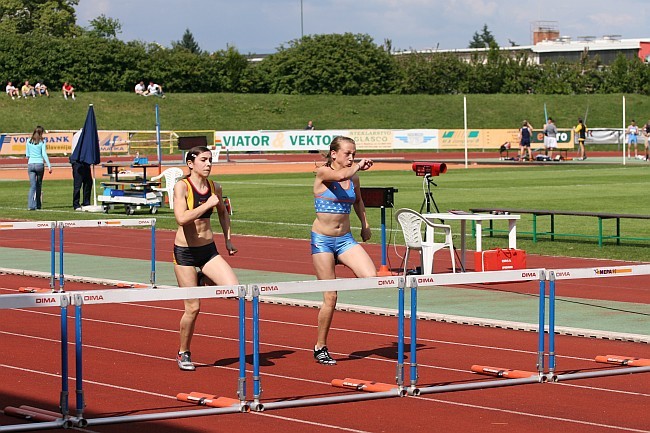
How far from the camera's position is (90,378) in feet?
33.7

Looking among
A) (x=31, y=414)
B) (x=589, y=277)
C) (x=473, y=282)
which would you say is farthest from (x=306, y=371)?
(x=31, y=414)

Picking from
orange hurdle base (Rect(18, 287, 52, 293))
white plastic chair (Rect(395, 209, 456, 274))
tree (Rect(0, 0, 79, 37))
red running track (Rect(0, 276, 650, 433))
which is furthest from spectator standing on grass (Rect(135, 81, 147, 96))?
red running track (Rect(0, 276, 650, 433))

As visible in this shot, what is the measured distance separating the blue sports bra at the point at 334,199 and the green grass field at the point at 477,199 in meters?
7.97

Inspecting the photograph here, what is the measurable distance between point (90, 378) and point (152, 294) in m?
1.95

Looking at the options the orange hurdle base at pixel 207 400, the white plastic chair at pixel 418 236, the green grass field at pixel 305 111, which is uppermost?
the green grass field at pixel 305 111

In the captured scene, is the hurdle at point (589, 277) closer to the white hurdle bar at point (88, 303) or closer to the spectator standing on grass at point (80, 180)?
the white hurdle bar at point (88, 303)

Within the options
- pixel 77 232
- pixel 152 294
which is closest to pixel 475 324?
pixel 152 294

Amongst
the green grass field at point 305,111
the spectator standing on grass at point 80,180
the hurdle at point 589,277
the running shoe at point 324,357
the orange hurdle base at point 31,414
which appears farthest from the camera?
the green grass field at point 305,111

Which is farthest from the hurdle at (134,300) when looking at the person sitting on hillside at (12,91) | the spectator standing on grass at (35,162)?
the person sitting on hillside at (12,91)

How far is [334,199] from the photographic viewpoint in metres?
11.0

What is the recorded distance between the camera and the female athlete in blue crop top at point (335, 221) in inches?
428

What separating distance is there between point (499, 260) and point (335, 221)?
21.2 feet

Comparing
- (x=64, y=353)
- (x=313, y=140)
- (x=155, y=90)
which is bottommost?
(x=64, y=353)

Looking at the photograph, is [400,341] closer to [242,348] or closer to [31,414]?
[242,348]
